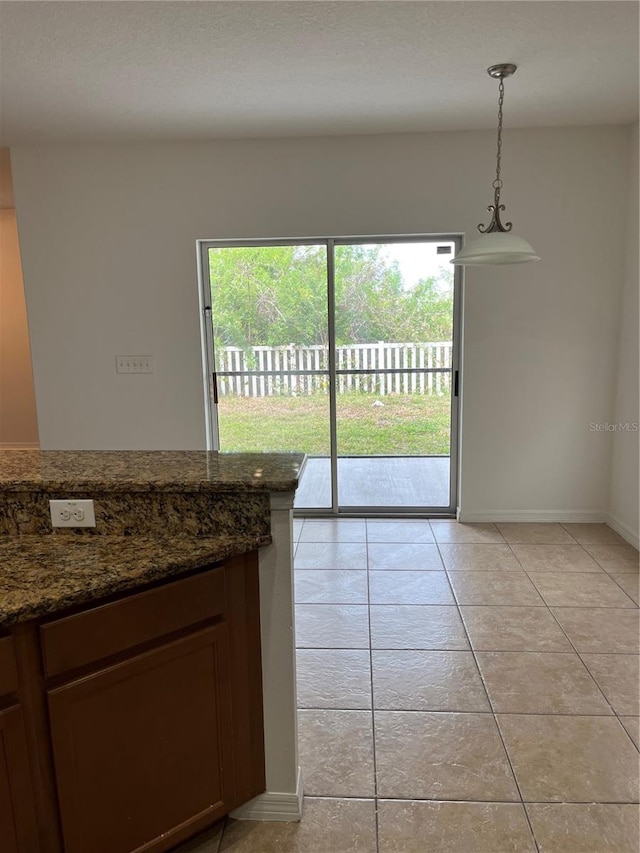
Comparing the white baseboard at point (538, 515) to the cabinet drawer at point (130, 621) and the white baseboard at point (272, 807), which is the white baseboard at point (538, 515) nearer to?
the white baseboard at point (272, 807)

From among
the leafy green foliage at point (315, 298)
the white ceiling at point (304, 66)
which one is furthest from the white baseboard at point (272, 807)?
the leafy green foliage at point (315, 298)

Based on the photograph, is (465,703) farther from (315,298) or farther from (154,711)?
(315,298)

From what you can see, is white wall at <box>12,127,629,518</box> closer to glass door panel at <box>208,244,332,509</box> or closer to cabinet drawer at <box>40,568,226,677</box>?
glass door panel at <box>208,244,332,509</box>

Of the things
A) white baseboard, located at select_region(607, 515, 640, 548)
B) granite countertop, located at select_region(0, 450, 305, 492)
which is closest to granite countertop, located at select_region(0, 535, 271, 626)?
granite countertop, located at select_region(0, 450, 305, 492)

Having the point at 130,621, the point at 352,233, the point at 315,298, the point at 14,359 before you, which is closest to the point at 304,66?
the point at 352,233

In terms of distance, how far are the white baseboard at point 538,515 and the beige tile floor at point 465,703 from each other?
0.42 meters

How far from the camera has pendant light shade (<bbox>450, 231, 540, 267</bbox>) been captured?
2555 millimetres

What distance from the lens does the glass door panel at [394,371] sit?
3.89 metres

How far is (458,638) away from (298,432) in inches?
79.6

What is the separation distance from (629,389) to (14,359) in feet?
20.0

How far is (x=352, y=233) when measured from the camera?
12.3 ft

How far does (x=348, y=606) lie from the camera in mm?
2855

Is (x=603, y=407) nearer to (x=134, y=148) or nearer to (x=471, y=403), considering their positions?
(x=471, y=403)

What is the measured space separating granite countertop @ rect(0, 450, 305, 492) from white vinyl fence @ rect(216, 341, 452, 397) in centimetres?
235
